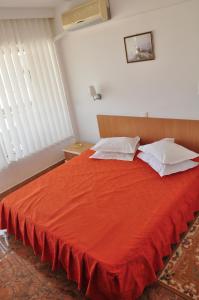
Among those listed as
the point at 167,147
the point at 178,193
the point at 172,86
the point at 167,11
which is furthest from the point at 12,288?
the point at 167,11

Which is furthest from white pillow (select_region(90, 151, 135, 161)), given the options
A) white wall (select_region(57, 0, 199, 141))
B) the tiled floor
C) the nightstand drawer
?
the tiled floor

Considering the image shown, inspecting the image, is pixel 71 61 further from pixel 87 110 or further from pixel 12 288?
pixel 12 288

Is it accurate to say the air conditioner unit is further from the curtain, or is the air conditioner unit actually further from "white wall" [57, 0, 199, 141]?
the curtain

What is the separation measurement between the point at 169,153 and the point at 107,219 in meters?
1.02

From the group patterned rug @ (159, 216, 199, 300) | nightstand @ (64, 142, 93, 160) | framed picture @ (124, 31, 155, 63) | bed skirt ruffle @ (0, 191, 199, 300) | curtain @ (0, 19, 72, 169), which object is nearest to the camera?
bed skirt ruffle @ (0, 191, 199, 300)

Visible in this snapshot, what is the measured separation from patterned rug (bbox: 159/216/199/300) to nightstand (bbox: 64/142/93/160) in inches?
82.2

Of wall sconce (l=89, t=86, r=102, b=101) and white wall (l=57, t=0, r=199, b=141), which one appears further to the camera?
wall sconce (l=89, t=86, r=102, b=101)

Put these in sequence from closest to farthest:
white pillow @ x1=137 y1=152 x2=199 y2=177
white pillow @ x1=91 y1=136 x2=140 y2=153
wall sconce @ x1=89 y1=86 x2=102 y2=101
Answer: white pillow @ x1=137 y1=152 x2=199 y2=177, white pillow @ x1=91 y1=136 x2=140 y2=153, wall sconce @ x1=89 y1=86 x2=102 y2=101

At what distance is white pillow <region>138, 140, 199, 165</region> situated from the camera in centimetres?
251

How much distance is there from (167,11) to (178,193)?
6.24ft

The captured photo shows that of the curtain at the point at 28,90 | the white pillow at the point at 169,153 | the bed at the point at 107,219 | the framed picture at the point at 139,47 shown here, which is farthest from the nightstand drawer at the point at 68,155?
the framed picture at the point at 139,47

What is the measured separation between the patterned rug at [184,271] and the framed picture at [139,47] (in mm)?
2052

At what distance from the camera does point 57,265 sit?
77.8 inches

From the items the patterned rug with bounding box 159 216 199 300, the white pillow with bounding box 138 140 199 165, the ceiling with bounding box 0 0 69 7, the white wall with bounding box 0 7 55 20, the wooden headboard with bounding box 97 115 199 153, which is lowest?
the patterned rug with bounding box 159 216 199 300
